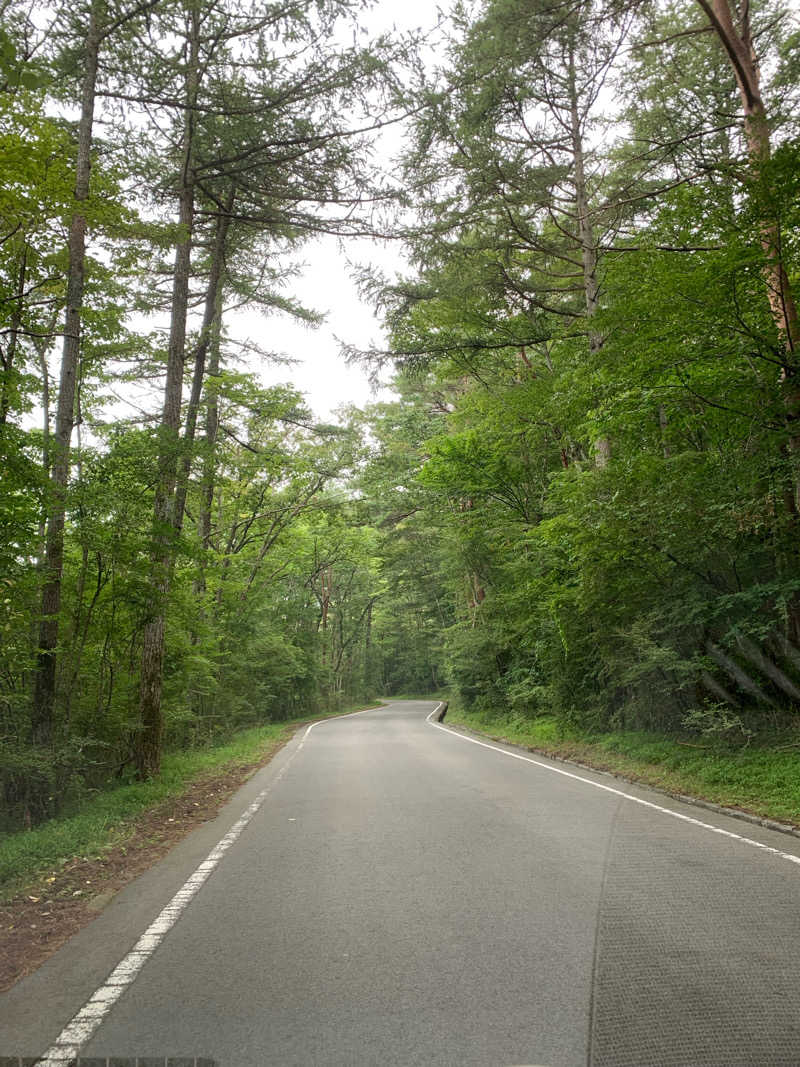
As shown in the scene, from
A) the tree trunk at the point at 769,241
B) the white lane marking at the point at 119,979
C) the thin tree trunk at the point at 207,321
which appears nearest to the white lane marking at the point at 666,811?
the tree trunk at the point at 769,241

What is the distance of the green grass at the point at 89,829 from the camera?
594 centimetres

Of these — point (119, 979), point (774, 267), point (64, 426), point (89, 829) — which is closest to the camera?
point (119, 979)

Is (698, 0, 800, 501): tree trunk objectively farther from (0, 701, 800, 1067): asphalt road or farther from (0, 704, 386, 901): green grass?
(0, 704, 386, 901): green grass

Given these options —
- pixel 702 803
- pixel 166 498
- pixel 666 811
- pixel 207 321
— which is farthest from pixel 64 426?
pixel 702 803

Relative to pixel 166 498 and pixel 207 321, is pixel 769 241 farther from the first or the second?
pixel 207 321

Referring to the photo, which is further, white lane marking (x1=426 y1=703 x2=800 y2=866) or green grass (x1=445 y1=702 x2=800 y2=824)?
green grass (x1=445 y1=702 x2=800 y2=824)

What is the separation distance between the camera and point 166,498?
10.6 meters

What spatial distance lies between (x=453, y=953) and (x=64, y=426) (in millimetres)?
8374

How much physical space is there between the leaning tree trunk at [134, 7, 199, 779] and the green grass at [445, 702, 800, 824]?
760 centimetres

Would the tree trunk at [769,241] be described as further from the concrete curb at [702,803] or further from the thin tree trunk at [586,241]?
the concrete curb at [702,803]

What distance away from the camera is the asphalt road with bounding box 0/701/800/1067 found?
2.80m

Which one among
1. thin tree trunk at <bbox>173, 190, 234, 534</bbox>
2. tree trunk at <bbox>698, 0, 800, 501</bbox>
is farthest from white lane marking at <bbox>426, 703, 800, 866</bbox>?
thin tree trunk at <bbox>173, 190, 234, 534</bbox>

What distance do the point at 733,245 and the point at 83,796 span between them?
36.7 feet

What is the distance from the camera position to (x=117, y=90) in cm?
1069
